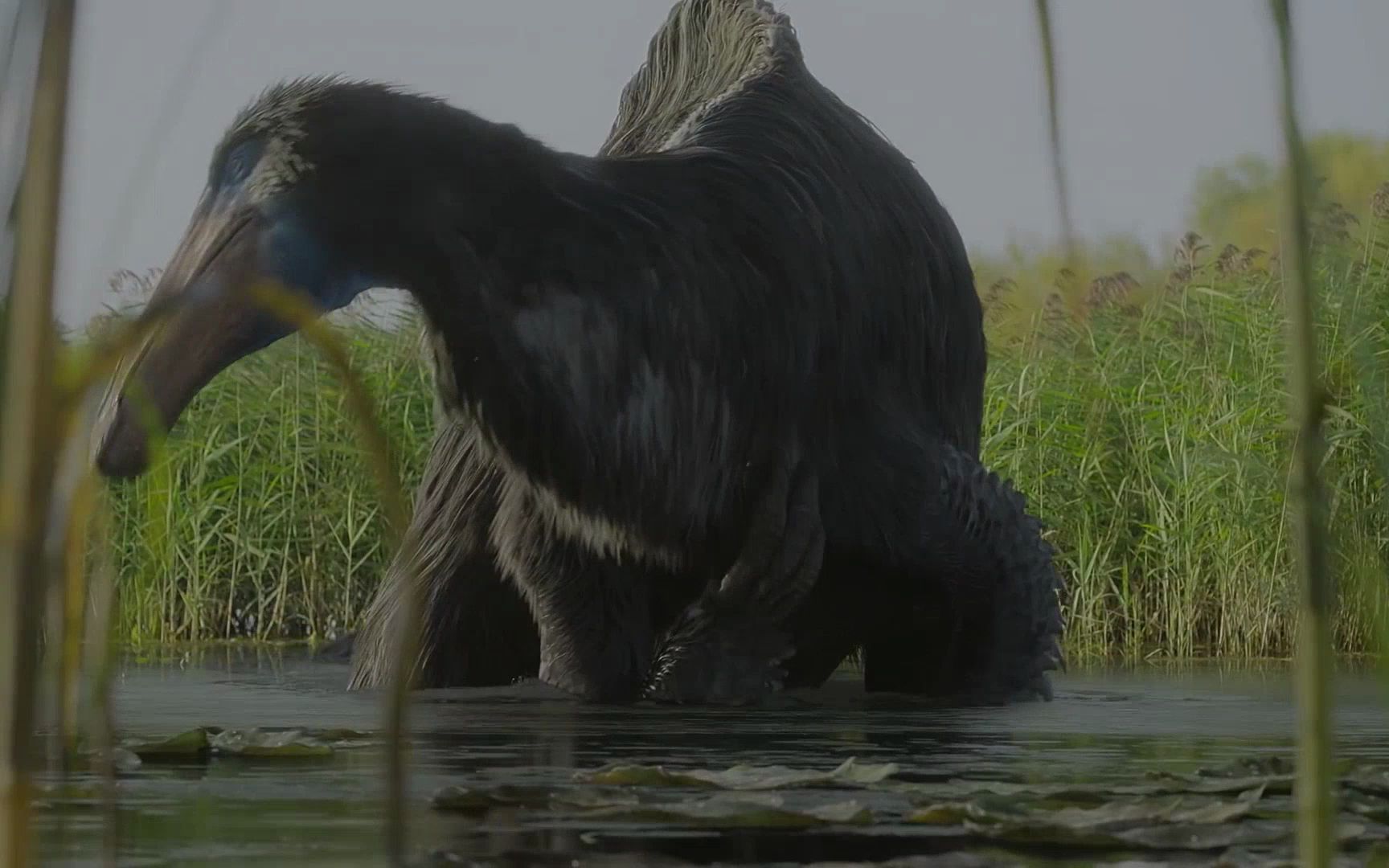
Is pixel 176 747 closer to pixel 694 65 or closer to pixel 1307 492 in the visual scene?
pixel 1307 492

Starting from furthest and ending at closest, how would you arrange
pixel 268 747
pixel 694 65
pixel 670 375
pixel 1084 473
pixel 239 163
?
pixel 1084 473 < pixel 694 65 < pixel 670 375 < pixel 239 163 < pixel 268 747

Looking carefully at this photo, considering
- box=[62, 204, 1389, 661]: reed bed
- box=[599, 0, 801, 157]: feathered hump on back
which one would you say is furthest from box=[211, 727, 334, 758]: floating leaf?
box=[62, 204, 1389, 661]: reed bed

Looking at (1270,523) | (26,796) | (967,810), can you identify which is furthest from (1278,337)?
(26,796)

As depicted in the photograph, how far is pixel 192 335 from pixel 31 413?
2414mm

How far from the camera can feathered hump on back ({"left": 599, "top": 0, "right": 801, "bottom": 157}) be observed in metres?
4.56

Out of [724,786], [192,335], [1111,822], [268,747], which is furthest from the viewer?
[192,335]

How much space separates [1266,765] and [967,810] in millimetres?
636

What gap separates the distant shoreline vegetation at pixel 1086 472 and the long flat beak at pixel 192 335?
10.5ft

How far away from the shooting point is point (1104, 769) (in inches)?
109

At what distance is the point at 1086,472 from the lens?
754 cm

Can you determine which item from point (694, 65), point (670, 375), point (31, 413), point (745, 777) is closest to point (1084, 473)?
point (694, 65)

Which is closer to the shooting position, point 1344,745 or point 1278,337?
point 1344,745

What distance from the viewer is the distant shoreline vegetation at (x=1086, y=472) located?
23.3ft

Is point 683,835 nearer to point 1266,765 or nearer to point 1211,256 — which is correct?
point 1266,765
